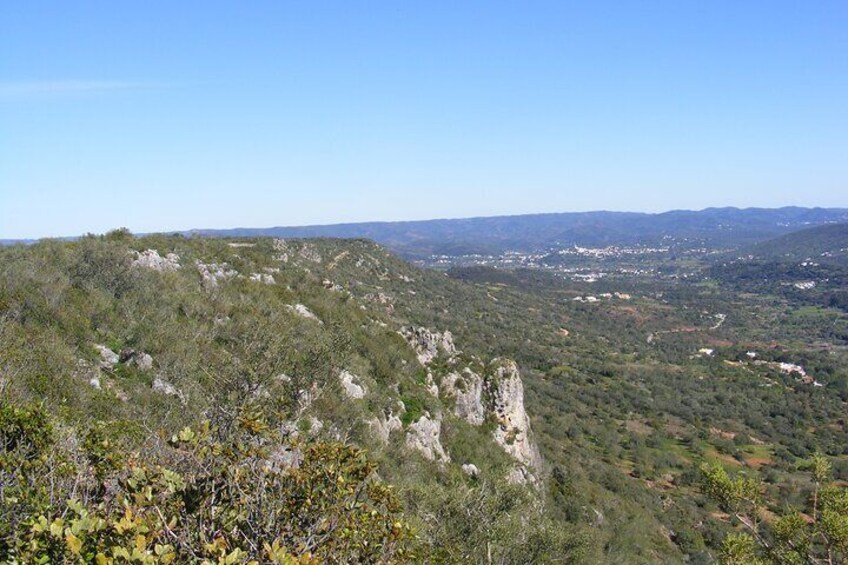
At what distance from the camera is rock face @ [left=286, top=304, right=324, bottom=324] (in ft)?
112

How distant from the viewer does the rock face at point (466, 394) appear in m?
35.6

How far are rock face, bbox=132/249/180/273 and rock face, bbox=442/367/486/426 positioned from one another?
18.7 meters

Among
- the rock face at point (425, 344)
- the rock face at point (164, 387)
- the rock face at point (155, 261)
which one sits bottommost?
the rock face at point (425, 344)

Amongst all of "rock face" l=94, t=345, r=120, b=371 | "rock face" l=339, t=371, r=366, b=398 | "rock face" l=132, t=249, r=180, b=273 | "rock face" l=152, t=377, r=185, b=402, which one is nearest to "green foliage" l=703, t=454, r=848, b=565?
"rock face" l=339, t=371, r=366, b=398

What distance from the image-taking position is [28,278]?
2227 centimetres

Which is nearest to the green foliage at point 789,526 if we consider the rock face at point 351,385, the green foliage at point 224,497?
the green foliage at point 224,497

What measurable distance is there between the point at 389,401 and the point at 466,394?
8995 mm

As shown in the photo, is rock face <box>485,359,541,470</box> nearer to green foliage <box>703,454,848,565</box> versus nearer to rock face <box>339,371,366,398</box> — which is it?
rock face <box>339,371,366,398</box>

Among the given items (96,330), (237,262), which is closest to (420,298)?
(237,262)

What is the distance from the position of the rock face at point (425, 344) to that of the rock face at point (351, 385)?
36.4ft

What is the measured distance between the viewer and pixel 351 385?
26.1 m

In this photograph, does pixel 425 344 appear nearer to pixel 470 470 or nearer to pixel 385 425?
pixel 470 470

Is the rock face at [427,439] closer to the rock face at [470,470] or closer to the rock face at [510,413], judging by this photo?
the rock face at [470,470]

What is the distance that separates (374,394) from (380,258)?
72.0 m
